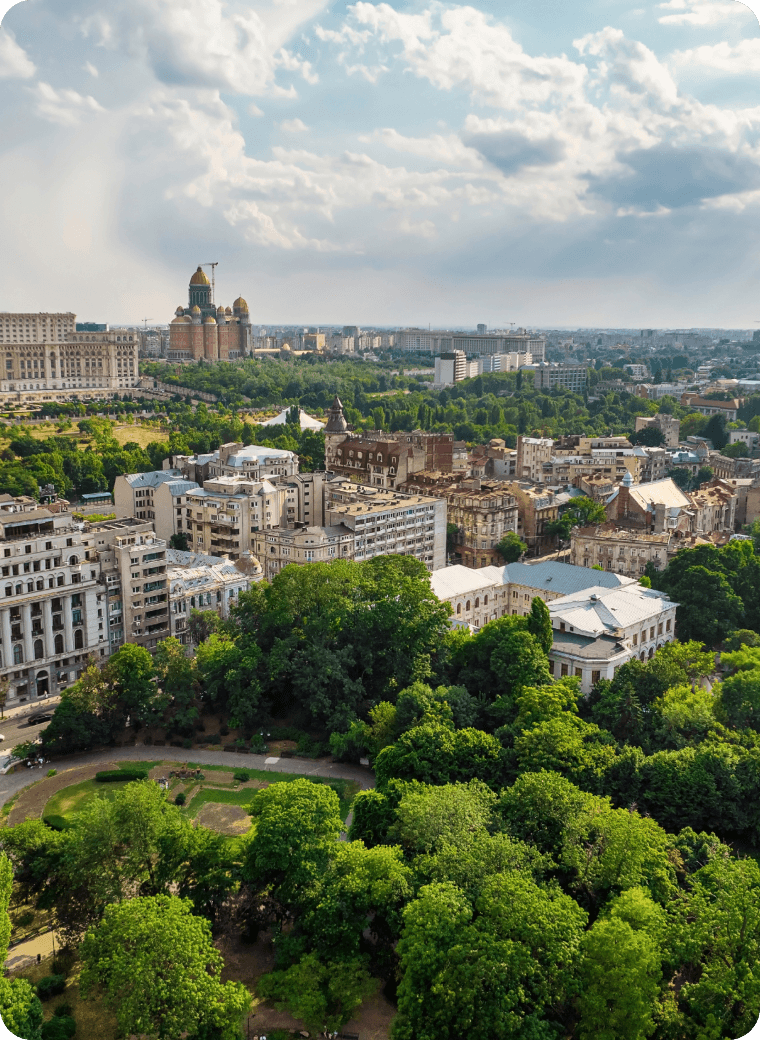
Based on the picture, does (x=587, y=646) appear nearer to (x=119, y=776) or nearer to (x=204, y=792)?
(x=204, y=792)

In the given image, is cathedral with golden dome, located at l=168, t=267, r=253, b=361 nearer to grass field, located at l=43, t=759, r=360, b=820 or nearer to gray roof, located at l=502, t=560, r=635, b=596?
gray roof, located at l=502, t=560, r=635, b=596

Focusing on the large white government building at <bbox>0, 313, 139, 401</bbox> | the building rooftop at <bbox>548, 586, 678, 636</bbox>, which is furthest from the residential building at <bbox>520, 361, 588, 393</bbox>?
the building rooftop at <bbox>548, 586, 678, 636</bbox>

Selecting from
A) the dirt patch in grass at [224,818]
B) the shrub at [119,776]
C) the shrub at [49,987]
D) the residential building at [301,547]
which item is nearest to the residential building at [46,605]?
the shrub at [119,776]

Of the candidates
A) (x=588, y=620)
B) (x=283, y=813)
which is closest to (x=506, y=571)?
(x=588, y=620)

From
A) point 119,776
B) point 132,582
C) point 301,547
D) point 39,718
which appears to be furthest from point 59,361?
point 119,776

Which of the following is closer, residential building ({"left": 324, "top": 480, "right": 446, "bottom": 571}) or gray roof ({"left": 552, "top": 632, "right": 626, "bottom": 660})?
gray roof ({"left": 552, "top": 632, "right": 626, "bottom": 660})

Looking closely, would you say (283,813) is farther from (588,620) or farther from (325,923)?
(588,620)

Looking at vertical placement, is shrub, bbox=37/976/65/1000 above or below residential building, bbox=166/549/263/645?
below
